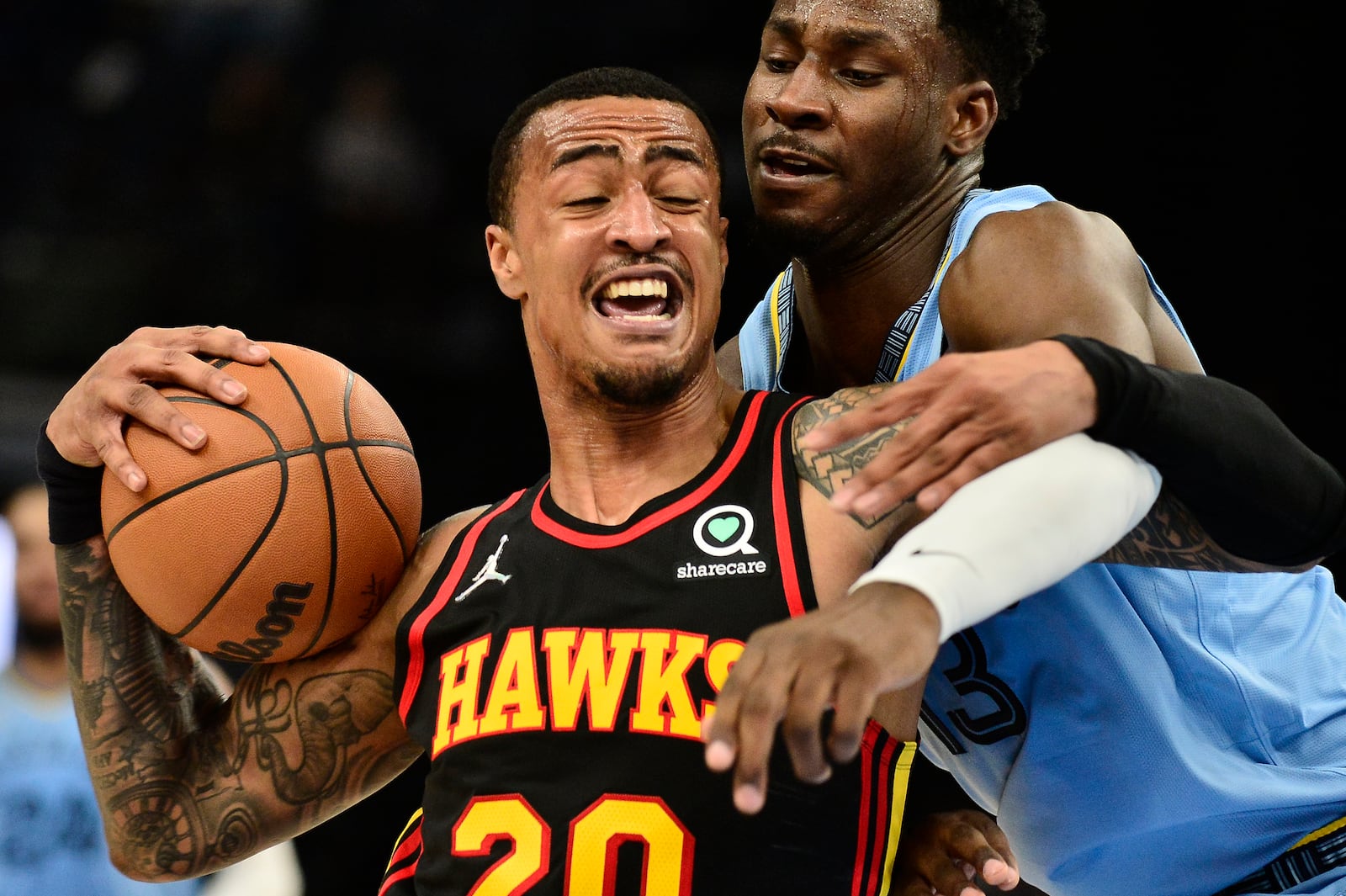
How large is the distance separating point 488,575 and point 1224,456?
127 cm

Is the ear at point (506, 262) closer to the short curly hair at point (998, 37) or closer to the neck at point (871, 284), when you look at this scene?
the neck at point (871, 284)

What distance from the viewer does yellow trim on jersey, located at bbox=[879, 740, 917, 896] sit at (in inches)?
96.8

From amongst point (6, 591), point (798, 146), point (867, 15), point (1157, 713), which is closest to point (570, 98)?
point (798, 146)

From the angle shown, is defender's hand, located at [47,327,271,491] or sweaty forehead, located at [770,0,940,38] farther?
sweaty forehead, located at [770,0,940,38]

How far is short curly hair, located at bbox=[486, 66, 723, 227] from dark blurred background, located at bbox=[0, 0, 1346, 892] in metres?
2.21

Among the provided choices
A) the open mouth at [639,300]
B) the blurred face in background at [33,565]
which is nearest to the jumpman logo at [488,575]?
the open mouth at [639,300]

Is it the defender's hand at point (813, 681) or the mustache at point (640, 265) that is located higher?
the mustache at point (640, 265)

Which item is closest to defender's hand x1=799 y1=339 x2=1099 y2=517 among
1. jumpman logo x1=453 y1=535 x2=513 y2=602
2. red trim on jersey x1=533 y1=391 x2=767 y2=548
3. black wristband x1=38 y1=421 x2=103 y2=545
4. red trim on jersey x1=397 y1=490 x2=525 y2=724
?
red trim on jersey x1=533 y1=391 x2=767 y2=548

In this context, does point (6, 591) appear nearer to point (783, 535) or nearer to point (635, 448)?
point (635, 448)

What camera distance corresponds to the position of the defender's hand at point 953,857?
104 inches

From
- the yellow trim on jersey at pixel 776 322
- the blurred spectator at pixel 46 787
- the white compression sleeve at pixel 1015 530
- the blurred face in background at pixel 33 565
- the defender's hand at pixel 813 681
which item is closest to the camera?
the defender's hand at pixel 813 681

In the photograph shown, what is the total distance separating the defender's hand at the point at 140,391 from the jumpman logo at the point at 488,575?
522mm

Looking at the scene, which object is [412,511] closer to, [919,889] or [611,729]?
[611,729]

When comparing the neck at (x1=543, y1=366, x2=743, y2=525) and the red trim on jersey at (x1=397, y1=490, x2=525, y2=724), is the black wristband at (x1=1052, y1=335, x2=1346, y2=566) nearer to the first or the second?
the neck at (x1=543, y1=366, x2=743, y2=525)
